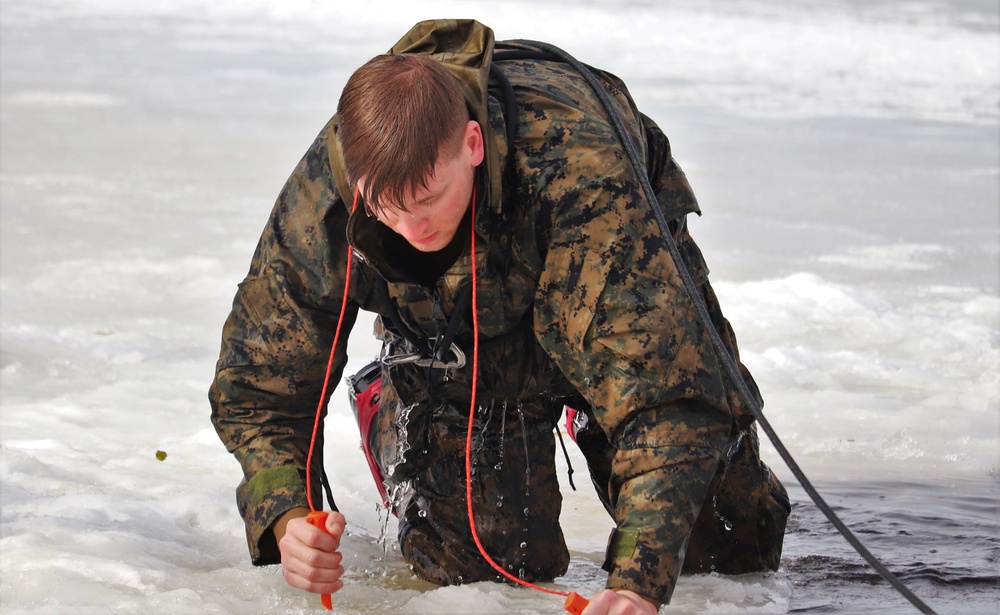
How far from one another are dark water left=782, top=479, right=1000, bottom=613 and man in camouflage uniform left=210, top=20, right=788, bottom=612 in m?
0.40

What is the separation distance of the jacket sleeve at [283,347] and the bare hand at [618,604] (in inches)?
27.2

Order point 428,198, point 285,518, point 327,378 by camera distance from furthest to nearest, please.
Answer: point 327,378
point 285,518
point 428,198

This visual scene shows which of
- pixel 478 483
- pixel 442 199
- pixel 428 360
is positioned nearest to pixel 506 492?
pixel 478 483

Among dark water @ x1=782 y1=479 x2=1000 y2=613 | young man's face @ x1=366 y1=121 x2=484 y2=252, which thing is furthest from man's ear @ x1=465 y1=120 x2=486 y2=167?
dark water @ x1=782 y1=479 x2=1000 y2=613

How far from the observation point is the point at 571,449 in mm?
4180

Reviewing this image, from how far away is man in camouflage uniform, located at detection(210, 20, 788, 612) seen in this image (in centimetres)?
213

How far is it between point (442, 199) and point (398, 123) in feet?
0.53

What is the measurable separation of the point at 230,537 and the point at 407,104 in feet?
5.17

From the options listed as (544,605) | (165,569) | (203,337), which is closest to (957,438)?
(544,605)

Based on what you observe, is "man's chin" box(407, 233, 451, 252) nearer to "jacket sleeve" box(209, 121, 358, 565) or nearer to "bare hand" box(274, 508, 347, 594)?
"jacket sleeve" box(209, 121, 358, 565)

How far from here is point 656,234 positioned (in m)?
2.21

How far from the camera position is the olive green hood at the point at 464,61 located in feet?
7.08

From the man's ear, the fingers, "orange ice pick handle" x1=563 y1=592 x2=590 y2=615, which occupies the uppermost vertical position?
the man's ear

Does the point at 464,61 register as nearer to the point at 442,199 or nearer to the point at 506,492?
the point at 442,199
